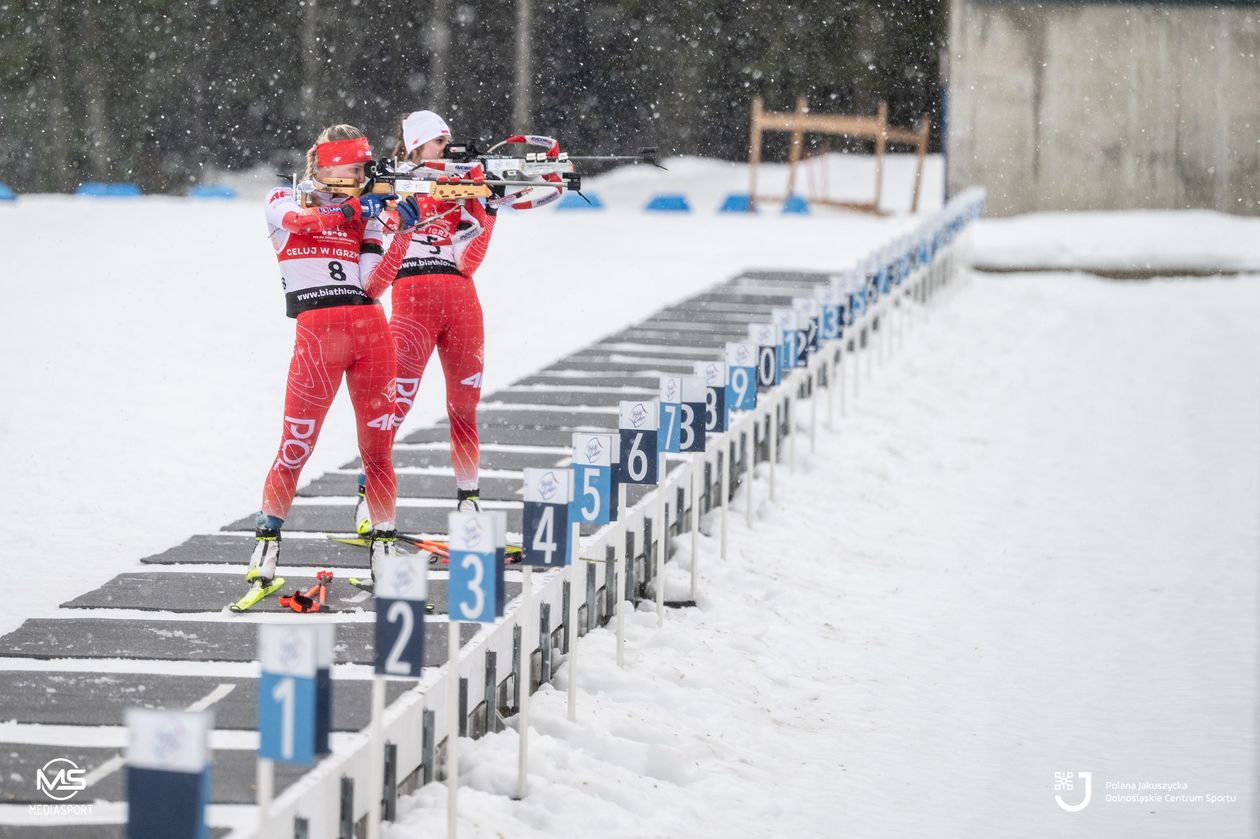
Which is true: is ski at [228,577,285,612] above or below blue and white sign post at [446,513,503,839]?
below

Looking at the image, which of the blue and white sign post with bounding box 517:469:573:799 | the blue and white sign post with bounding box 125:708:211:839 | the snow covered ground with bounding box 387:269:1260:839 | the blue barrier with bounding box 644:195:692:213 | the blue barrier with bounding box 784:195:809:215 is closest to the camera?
the blue and white sign post with bounding box 125:708:211:839

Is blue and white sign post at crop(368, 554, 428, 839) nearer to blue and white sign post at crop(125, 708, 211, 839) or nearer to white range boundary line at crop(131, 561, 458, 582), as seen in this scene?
blue and white sign post at crop(125, 708, 211, 839)

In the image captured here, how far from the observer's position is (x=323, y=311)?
6.15 m

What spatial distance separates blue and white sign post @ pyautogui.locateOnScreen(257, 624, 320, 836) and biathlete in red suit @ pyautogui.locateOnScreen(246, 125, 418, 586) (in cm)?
254

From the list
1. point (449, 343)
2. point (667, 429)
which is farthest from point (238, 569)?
point (667, 429)

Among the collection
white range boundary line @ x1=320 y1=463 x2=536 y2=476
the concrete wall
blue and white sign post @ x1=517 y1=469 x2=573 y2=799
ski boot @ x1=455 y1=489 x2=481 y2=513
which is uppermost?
the concrete wall

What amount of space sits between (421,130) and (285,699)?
337cm

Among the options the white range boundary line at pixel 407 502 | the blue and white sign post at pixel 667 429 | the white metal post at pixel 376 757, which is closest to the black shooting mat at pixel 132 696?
the white metal post at pixel 376 757

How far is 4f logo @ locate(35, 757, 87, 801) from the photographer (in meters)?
4.41

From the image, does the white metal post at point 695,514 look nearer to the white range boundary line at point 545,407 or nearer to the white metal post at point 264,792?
the white range boundary line at point 545,407

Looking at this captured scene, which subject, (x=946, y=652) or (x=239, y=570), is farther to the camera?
(x=946, y=652)

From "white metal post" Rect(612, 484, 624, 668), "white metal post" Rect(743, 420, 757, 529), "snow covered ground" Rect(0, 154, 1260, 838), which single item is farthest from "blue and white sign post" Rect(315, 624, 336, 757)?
"white metal post" Rect(743, 420, 757, 529)

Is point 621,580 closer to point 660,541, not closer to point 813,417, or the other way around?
point 660,541

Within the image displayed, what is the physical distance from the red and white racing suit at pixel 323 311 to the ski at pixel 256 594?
0.93ft
